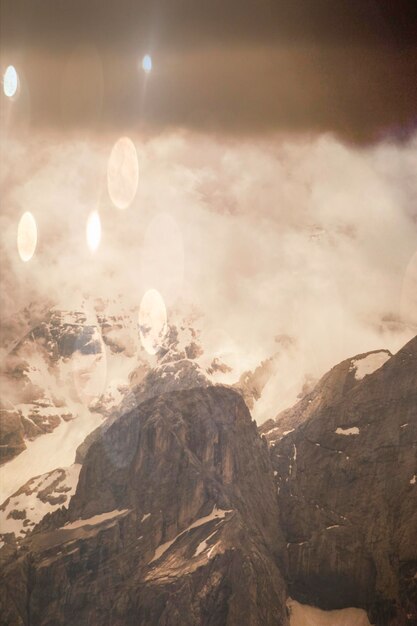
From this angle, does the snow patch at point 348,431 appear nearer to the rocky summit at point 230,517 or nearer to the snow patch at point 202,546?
the rocky summit at point 230,517

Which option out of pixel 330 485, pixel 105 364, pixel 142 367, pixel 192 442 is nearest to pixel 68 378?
pixel 105 364

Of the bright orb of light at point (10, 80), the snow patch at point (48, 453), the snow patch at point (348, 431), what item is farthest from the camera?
the snow patch at point (48, 453)

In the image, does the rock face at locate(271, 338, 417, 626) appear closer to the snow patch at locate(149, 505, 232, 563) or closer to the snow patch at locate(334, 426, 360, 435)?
the snow patch at locate(334, 426, 360, 435)

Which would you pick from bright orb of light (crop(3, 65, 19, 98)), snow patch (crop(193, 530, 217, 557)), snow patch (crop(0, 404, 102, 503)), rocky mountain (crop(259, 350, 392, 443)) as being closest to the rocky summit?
snow patch (crop(193, 530, 217, 557))

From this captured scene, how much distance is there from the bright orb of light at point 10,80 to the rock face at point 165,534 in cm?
3390

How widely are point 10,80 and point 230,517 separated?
145 feet

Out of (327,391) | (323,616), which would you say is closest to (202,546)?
(323,616)

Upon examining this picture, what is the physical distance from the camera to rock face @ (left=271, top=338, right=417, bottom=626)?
73.7m

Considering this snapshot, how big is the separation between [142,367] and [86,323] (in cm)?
1602

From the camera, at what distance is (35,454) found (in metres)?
105

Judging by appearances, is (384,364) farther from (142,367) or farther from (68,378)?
(68,378)

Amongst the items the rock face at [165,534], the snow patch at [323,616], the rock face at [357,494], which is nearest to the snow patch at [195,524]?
the rock face at [165,534]

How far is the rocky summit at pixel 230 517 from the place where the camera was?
71.1m

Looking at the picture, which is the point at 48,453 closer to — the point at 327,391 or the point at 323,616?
the point at 327,391
